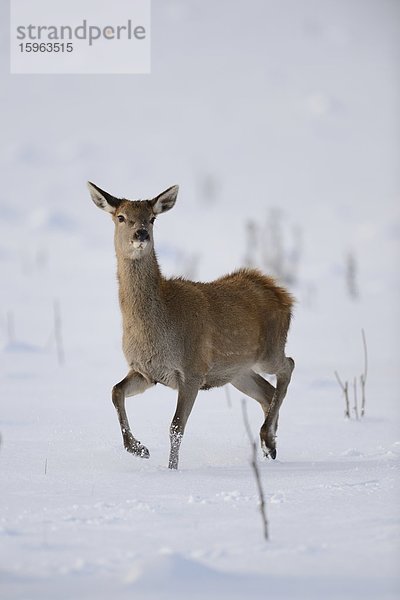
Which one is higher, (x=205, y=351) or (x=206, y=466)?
(x=205, y=351)

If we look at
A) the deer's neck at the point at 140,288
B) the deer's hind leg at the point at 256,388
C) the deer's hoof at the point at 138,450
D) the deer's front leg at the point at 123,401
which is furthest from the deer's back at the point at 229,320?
the deer's hoof at the point at 138,450

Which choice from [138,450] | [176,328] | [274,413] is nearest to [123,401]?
[138,450]

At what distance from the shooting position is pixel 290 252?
30.3 m

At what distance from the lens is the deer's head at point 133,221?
7.95 meters

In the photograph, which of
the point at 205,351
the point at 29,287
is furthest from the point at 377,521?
the point at 29,287

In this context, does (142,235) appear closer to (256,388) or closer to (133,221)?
(133,221)

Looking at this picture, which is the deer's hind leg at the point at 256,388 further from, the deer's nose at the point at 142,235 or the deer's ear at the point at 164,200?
the deer's nose at the point at 142,235

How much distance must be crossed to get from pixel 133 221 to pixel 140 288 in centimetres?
60

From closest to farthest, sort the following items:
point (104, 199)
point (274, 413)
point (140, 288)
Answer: point (140, 288) → point (104, 199) → point (274, 413)

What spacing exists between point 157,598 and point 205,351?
438 cm

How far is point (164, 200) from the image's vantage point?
8.46m

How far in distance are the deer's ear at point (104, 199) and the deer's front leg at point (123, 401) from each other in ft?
5.11

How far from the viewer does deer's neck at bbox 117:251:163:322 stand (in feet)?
25.9

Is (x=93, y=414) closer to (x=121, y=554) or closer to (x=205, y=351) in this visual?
(x=205, y=351)
